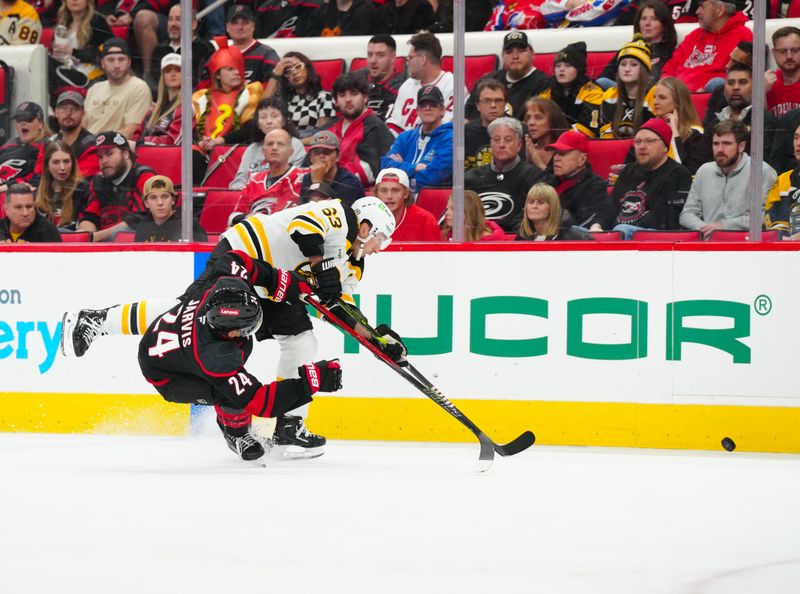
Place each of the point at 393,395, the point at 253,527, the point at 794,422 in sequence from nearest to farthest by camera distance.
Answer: the point at 253,527
the point at 794,422
the point at 393,395

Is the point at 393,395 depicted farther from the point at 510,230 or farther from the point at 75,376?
the point at 75,376

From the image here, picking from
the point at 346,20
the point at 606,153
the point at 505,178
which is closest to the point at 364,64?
the point at 346,20

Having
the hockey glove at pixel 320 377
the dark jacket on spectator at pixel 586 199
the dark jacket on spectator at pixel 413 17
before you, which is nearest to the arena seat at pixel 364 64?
the dark jacket on spectator at pixel 413 17

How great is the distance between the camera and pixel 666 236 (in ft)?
16.9

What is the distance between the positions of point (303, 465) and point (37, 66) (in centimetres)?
263

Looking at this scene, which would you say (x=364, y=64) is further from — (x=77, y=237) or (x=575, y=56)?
(x=77, y=237)

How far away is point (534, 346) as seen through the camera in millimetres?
5297

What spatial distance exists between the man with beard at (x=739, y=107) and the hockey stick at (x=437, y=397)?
1642 mm

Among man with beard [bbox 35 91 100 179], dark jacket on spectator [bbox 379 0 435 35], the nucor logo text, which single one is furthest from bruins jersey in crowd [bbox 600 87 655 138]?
man with beard [bbox 35 91 100 179]

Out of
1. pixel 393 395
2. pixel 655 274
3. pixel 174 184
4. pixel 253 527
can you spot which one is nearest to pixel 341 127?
pixel 174 184

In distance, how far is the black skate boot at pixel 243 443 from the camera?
4.64m

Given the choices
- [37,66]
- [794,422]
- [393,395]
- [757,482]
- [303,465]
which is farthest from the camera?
[37,66]

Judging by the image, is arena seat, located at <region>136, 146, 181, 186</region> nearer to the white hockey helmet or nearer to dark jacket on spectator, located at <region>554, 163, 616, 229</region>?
the white hockey helmet

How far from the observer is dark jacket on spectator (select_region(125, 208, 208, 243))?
18.4 feet
